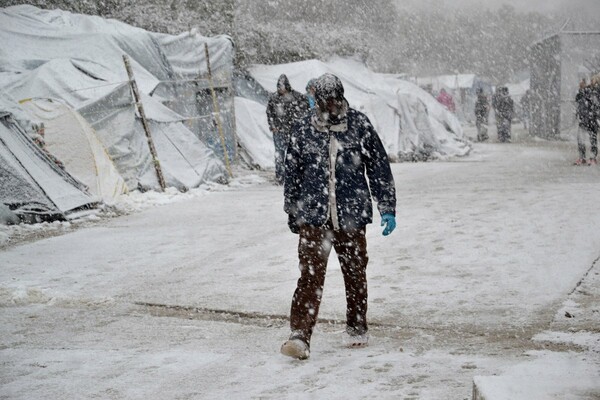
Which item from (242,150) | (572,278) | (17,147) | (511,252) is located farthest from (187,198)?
(572,278)

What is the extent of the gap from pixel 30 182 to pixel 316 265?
717 cm

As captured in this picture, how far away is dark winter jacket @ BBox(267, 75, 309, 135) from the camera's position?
12672 mm

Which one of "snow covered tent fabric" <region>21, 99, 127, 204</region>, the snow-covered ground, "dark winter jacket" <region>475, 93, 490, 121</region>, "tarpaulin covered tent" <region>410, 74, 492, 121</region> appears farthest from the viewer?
"tarpaulin covered tent" <region>410, 74, 492, 121</region>

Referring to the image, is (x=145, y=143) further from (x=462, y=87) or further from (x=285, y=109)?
(x=462, y=87)

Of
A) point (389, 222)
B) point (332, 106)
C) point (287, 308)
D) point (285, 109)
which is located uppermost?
point (285, 109)

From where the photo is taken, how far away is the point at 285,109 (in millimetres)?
12680

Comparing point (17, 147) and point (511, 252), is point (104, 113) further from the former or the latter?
point (511, 252)

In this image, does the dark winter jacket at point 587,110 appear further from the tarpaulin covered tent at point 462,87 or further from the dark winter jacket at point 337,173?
the tarpaulin covered tent at point 462,87

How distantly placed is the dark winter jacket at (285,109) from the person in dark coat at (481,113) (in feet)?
47.9

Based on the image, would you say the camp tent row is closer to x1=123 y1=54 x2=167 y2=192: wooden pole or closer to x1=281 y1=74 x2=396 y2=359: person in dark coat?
x1=123 y1=54 x2=167 y2=192: wooden pole

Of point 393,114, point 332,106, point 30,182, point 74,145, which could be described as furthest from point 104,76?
point 332,106

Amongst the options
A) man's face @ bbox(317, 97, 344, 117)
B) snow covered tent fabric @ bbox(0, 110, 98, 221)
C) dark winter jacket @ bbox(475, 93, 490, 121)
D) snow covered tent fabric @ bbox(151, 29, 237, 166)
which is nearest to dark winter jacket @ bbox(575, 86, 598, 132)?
snow covered tent fabric @ bbox(151, 29, 237, 166)

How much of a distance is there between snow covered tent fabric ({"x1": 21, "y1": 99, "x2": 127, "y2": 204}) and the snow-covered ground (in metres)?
1.71

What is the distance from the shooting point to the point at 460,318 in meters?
4.71
